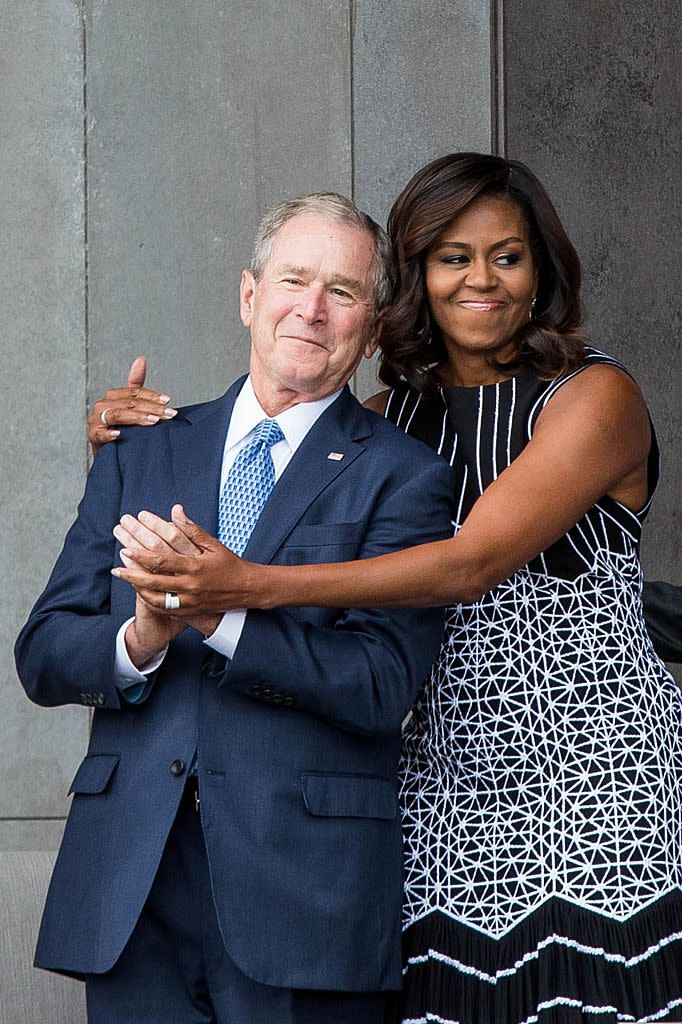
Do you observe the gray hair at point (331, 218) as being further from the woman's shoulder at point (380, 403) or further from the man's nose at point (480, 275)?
the woman's shoulder at point (380, 403)

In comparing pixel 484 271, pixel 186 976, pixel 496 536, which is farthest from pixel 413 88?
pixel 186 976

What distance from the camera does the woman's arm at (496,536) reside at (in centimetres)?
218

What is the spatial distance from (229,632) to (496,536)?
49 centimetres

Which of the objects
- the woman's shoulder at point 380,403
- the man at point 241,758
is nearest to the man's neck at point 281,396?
the man at point 241,758

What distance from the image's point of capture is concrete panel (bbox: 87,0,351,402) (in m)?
4.52

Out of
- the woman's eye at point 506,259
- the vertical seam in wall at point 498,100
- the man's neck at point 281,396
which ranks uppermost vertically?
the vertical seam in wall at point 498,100

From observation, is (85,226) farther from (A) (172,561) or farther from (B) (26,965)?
(A) (172,561)

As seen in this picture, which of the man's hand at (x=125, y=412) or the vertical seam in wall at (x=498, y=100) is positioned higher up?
the vertical seam in wall at (x=498, y=100)

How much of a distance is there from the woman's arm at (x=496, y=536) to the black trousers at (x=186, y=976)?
0.36 m

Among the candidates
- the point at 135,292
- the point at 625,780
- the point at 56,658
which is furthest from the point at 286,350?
the point at 135,292

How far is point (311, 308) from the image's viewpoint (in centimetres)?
255

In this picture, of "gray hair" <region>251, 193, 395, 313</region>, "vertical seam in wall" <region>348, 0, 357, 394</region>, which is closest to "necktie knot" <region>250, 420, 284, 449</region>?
"gray hair" <region>251, 193, 395, 313</region>

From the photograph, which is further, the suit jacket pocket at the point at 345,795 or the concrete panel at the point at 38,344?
the concrete panel at the point at 38,344

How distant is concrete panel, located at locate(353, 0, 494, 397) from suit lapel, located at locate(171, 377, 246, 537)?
2024 millimetres
